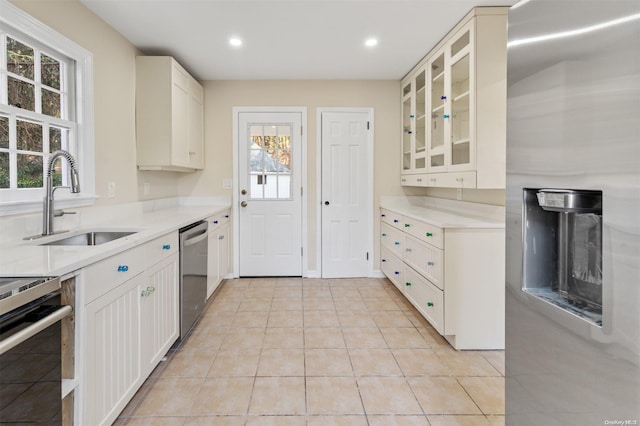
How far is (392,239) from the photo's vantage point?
387 cm

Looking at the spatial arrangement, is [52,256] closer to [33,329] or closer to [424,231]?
[33,329]

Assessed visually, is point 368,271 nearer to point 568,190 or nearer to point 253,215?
point 253,215

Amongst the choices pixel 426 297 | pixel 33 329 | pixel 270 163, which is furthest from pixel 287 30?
pixel 33 329

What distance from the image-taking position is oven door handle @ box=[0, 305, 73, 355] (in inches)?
37.9

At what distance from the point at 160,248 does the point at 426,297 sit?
6.46 feet

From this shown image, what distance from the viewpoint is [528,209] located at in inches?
40.1

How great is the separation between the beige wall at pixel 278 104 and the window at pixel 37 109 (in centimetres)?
184

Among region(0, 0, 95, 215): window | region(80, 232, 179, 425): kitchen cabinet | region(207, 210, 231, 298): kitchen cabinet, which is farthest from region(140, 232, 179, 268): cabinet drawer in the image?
region(207, 210, 231, 298): kitchen cabinet

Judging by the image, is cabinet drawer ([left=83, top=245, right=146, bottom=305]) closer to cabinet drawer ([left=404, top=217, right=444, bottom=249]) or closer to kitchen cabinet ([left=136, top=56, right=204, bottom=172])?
kitchen cabinet ([left=136, top=56, right=204, bottom=172])

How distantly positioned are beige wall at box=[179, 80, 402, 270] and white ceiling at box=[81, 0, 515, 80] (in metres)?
0.35

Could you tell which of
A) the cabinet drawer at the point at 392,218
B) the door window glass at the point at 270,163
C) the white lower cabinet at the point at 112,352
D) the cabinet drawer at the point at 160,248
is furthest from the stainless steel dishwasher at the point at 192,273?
the cabinet drawer at the point at 392,218

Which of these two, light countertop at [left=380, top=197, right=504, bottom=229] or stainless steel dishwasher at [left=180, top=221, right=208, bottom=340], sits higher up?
light countertop at [left=380, top=197, right=504, bottom=229]

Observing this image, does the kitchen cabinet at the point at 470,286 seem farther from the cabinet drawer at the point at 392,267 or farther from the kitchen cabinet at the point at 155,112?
the kitchen cabinet at the point at 155,112

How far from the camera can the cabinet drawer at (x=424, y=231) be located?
257cm
